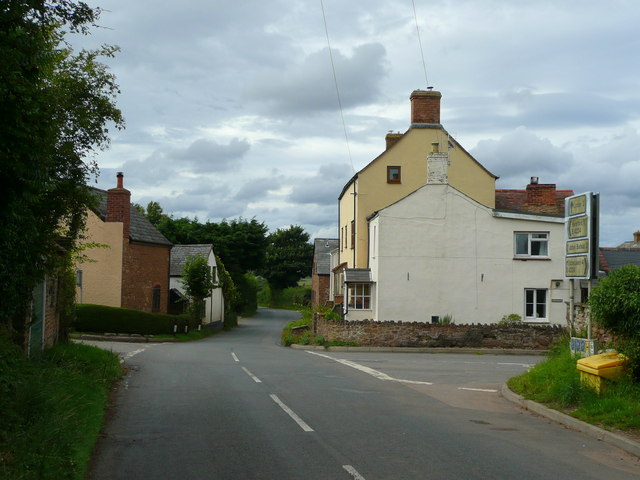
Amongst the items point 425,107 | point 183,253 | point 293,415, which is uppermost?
point 425,107

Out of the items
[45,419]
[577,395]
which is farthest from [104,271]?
[577,395]

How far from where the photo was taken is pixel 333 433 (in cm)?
1000

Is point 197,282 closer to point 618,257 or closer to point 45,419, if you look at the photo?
point 618,257

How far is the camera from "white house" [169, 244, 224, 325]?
5000 cm

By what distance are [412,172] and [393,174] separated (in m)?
1.11

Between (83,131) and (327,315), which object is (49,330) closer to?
(83,131)

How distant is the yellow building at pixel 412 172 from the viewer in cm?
3953

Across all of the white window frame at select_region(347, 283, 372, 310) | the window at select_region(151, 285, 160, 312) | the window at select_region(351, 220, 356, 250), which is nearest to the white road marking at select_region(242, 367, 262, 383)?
the white window frame at select_region(347, 283, 372, 310)

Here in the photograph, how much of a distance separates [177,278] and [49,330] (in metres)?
33.1

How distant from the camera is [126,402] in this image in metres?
13.4

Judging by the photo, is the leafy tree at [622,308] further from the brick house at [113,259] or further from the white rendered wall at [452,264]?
the brick house at [113,259]

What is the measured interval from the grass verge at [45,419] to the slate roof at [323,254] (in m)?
46.8

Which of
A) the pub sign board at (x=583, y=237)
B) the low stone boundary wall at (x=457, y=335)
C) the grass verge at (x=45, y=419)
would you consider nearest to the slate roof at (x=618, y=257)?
the low stone boundary wall at (x=457, y=335)

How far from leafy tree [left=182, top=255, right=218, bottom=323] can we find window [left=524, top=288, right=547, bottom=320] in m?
20.7
